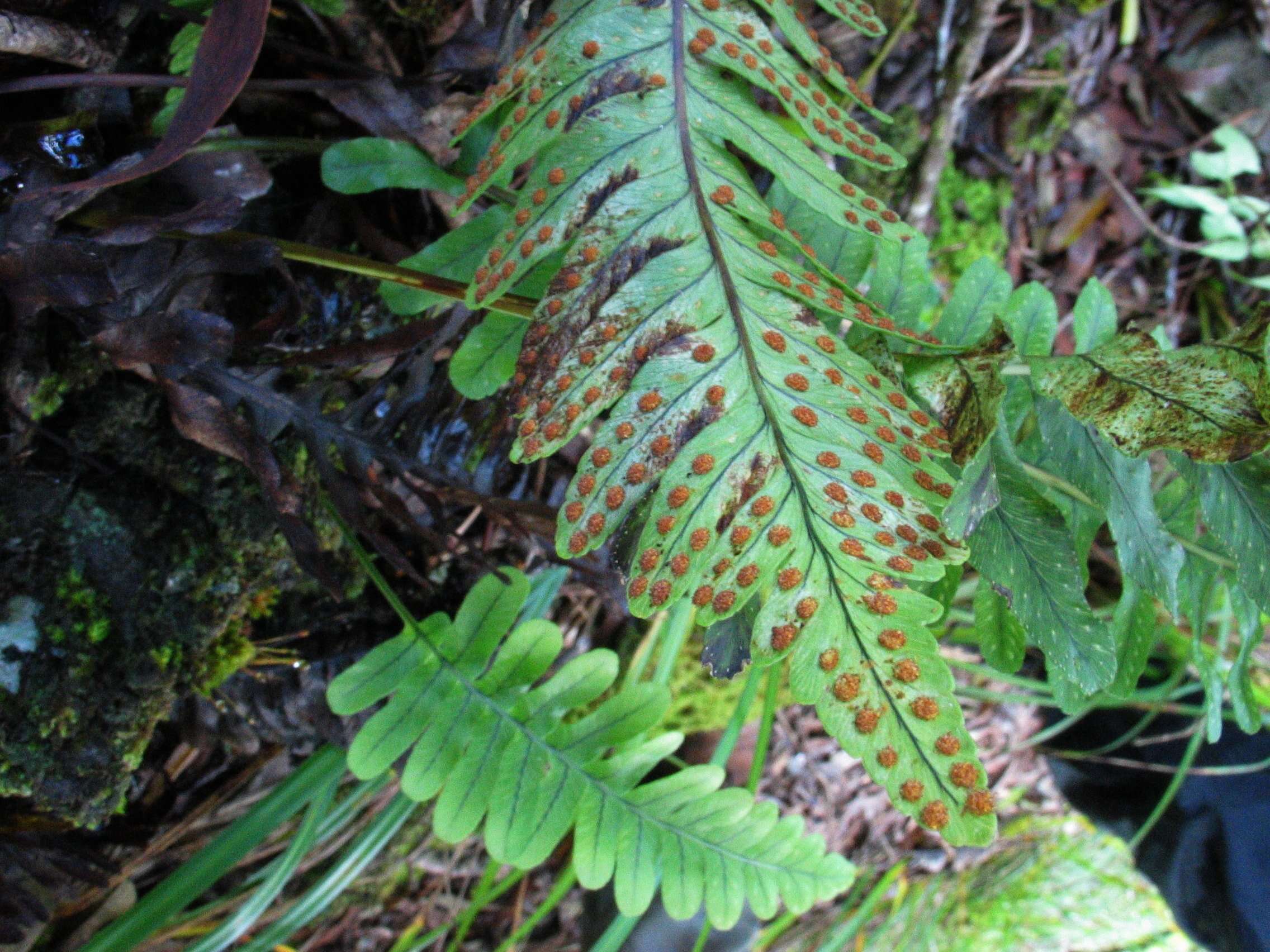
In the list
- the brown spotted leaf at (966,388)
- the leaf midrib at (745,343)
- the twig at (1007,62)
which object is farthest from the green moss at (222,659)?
the twig at (1007,62)

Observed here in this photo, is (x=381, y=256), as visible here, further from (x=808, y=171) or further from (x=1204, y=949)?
(x=1204, y=949)

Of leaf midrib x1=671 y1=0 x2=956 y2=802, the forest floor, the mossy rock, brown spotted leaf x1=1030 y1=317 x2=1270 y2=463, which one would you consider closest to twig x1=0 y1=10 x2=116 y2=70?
the forest floor

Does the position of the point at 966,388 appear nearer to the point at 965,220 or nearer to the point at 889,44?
the point at 889,44

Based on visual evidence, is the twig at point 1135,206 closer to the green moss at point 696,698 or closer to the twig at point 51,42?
the green moss at point 696,698

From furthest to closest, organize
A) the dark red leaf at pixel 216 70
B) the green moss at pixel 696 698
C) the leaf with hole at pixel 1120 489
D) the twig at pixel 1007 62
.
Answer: the twig at pixel 1007 62, the green moss at pixel 696 698, the leaf with hole at pixel 1120 489, the dark red leaf at pixel 216 70

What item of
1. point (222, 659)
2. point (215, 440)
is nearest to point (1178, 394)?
point (215, 440)

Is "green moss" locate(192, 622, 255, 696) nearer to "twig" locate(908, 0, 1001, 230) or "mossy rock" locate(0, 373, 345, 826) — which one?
"mossy rock" locate(0, 373, 345, 826)

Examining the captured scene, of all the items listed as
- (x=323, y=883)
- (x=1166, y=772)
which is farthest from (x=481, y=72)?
(x=1166, y=772)
